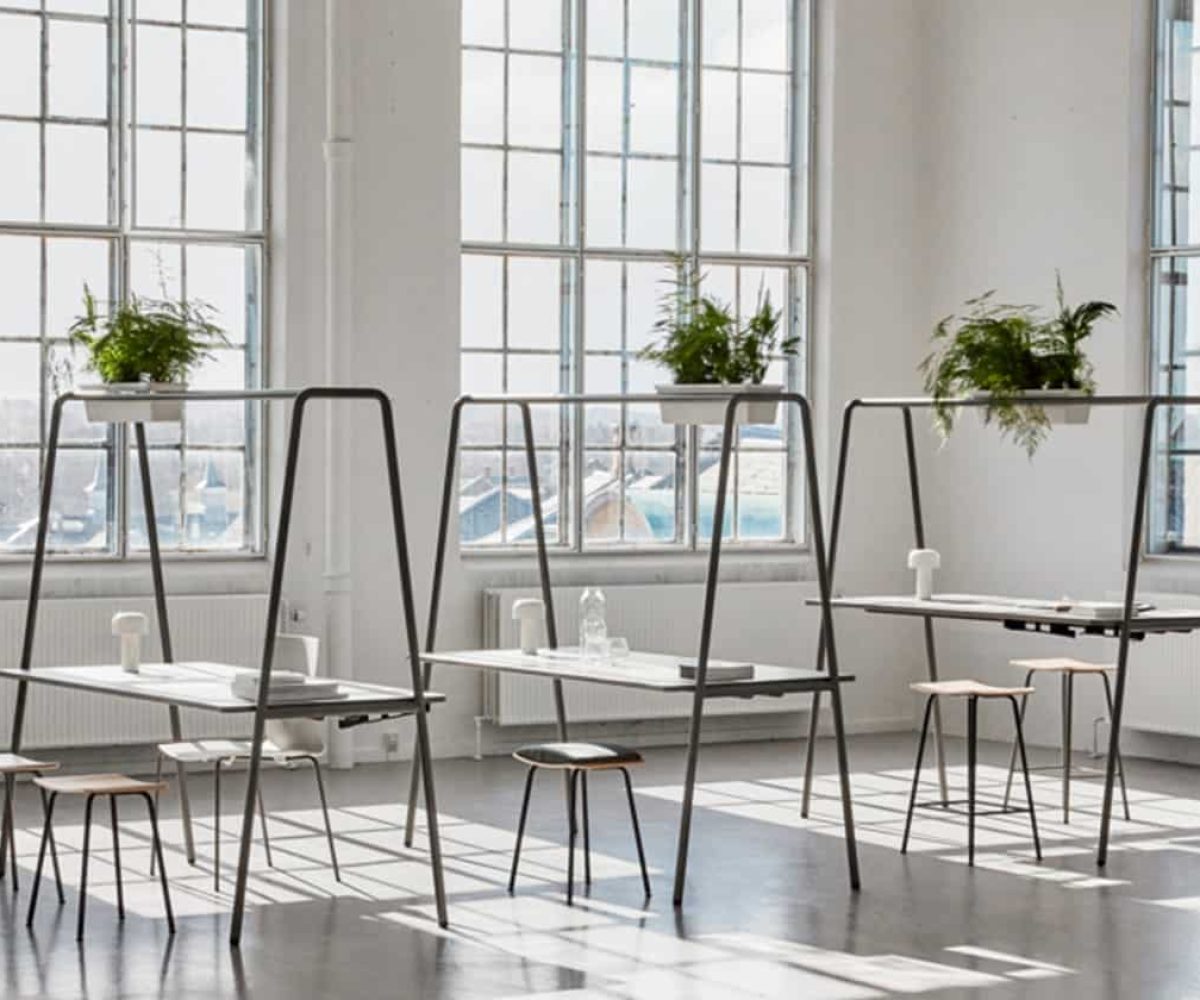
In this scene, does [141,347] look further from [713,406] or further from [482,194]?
[482,194]

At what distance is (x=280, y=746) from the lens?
8203mm

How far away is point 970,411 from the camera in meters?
12.0

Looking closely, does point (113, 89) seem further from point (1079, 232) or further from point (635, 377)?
point (1079, 232)

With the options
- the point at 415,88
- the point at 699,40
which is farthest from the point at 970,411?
the point at 415,88

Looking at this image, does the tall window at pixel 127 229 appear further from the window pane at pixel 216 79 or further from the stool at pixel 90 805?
the stool at pixel 90 805

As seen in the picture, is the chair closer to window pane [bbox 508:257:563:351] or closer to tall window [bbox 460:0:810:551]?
tall window [bbox 460:0:810:551]

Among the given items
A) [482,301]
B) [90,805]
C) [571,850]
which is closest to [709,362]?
[571,850]

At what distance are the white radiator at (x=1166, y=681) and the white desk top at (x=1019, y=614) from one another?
1662mm

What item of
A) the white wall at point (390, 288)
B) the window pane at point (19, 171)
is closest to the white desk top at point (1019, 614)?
the white wall at point (390, 288)

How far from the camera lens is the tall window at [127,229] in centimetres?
1039

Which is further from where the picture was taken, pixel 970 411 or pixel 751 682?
pixel 970 411

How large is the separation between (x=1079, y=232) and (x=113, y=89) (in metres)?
4.79

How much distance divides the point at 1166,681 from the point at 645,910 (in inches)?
173

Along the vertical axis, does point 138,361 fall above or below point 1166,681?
above
